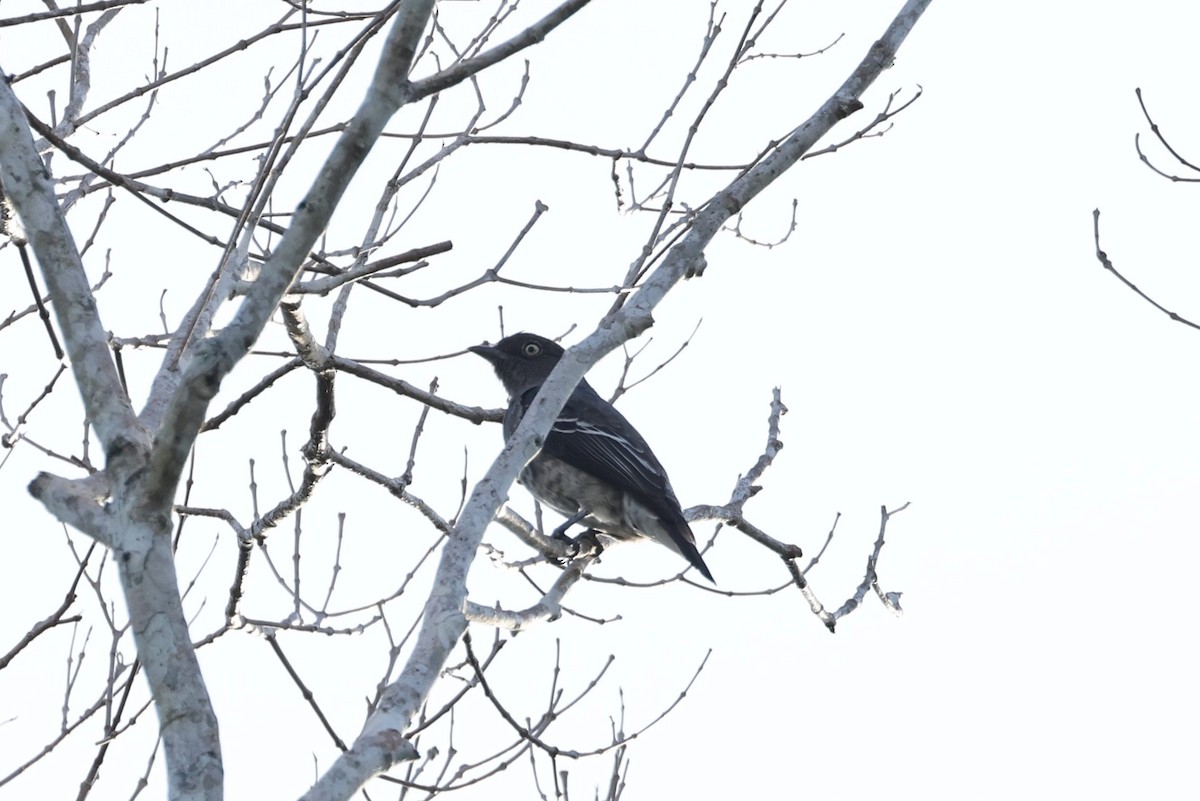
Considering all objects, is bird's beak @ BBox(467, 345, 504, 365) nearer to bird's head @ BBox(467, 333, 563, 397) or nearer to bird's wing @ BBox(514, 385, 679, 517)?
bird's head @ BBox(467, 333, 563, 397)

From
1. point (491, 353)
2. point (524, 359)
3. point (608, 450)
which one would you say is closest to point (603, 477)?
point (608, 450)

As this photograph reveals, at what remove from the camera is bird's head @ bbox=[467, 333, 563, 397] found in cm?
877

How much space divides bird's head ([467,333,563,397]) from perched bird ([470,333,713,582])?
6 centimetres

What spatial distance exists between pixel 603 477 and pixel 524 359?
1608 mm

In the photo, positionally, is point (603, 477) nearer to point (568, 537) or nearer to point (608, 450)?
point (608, 450)

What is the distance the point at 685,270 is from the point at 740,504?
244 centimetres

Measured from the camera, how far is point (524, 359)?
29.1 feet

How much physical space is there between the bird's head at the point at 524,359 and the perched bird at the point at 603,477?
2.5 inches

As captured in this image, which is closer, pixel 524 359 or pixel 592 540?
pixel 592 540

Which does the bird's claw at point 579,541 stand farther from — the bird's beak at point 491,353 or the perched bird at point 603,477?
the bird's beak at point 491,353

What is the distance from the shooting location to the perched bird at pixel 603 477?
7180 millimetres

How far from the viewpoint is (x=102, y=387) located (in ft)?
9.77

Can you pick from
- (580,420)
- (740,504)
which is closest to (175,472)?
(740,504)

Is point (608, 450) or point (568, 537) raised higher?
point (608, 450)
